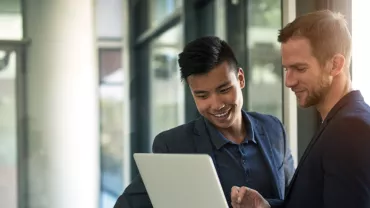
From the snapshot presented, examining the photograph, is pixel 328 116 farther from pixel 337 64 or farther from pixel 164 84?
pixel 164 84

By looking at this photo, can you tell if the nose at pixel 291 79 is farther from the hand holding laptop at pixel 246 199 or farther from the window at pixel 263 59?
the window at pixel 263 59

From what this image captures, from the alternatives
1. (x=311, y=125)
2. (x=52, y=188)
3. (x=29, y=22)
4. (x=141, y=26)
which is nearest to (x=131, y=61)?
(x=141, y=26)

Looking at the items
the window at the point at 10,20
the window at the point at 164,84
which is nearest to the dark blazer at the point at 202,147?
the window at the point at 164,84

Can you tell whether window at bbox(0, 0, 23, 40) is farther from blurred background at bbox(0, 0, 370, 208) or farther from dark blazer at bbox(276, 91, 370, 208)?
dark blazer at bbox(276, 91, 370, 208)

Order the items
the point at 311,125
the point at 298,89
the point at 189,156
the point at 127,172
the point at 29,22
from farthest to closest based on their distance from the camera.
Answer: the point at 127,172 → the point at 29,22 → the point at 311,125 → the point at 298,89 → the point at 189,156

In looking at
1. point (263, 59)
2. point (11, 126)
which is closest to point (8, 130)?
point (11, 126)

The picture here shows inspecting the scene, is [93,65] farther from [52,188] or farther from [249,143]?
[249,143]

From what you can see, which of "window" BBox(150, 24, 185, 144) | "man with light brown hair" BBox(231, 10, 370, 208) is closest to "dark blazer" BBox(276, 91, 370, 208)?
"man with light brown hair" BBox(231, 10, 370, 208)

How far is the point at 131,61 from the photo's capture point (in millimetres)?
3576

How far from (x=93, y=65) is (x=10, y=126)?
64cm

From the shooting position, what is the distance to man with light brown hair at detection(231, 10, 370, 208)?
96 cm

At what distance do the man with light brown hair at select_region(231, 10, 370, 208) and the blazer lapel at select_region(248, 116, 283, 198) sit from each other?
0.19 metres

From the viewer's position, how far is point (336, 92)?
3.64 feet

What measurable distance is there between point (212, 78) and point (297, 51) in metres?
0.30
